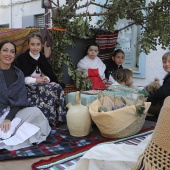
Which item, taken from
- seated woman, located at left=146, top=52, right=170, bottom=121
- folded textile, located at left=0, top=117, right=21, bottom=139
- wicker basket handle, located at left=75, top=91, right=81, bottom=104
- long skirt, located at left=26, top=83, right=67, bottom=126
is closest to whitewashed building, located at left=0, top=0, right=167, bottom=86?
seated woman, located at left=146, top=52, right=170, bottom=121

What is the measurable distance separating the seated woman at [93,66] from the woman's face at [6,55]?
188cm

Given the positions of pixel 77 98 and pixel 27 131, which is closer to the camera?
pixel 27 131

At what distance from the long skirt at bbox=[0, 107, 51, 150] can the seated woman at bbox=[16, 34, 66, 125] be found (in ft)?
1.73

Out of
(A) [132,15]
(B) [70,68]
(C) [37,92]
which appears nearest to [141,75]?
(A) [132,15]

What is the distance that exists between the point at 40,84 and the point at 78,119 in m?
0.81

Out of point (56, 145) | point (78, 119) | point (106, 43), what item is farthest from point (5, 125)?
point (106, 43)

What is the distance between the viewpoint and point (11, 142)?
3344 mm

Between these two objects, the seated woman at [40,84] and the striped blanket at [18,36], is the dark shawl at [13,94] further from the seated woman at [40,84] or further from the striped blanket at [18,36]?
the striped blanket at [18,36]

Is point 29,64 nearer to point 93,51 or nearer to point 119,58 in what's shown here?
point 93,51

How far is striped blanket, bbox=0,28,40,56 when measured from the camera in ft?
14.9

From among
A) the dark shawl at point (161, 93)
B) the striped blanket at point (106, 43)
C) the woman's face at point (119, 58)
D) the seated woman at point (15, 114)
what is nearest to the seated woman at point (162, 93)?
the dark shawl at point (161, 93)

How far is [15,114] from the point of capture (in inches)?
144

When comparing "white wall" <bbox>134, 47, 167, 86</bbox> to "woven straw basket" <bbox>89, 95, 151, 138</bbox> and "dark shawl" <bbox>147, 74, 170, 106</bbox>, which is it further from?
"woven straw basket" <bbox>89, 95, 151, 138</bbox>

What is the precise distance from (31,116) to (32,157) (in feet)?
1.88
